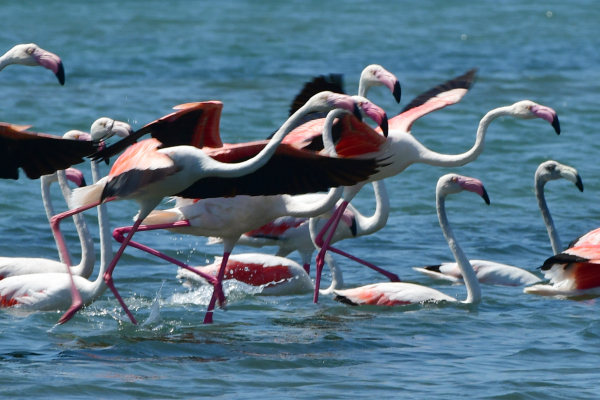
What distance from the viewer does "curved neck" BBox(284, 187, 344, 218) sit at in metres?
6.64

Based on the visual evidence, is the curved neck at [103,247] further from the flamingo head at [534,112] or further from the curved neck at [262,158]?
the flamingo head at [534,112]

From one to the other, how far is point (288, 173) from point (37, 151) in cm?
149

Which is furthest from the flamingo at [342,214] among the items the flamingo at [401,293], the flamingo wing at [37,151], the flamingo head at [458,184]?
the flamingo wing at [37,151]

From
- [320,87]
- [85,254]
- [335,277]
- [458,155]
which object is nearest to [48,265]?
[85,254]

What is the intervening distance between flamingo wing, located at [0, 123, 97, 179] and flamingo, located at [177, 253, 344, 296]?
185 cm

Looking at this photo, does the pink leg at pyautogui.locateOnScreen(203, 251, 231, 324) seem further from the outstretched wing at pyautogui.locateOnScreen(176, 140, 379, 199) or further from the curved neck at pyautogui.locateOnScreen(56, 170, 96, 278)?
the curved neck at pyautogui.locateOnScreen(56, 170, 96, 278)

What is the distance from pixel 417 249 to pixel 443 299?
7.72ft

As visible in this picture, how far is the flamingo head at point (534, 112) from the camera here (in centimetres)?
690

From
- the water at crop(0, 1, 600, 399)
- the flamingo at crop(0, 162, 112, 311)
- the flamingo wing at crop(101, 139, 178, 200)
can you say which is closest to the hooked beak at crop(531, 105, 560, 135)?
the water at crop(0, 1, 600, 399)

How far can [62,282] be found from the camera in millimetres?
6422

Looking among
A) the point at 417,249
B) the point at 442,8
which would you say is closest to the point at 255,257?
the point at 417,249

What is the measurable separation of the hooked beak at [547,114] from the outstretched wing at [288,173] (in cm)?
148

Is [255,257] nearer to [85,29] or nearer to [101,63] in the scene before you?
[101,63]

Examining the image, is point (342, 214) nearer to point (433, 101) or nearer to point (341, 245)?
point (433, 101)
